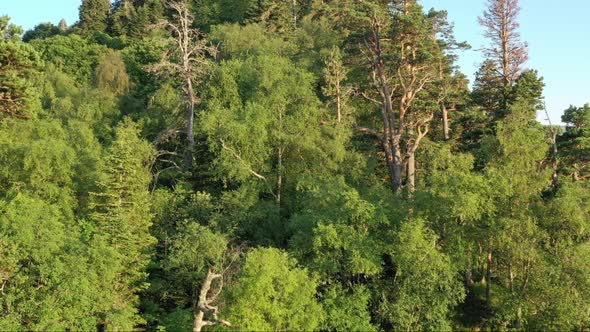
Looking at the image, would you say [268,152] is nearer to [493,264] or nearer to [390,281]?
[390,281]

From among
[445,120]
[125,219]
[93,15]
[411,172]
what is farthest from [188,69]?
[93,15]

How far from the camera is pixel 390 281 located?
25125 mm

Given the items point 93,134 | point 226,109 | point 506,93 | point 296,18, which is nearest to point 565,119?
point 506,93

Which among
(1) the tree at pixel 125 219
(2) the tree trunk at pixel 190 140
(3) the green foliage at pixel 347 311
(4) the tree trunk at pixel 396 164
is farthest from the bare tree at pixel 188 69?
(3) the green foliage at pixel 347 311

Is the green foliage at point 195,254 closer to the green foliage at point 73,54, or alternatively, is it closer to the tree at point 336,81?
the tree at point 336,81

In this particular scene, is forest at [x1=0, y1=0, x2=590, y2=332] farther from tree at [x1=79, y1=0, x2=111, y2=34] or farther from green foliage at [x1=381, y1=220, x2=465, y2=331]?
tree at [x1=79, y1=0, x2=111, y2=34]

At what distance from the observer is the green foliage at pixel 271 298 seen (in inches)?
820

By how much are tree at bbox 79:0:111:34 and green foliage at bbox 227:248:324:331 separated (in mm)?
63140

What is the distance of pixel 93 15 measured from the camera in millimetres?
77000

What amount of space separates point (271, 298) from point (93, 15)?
69.2 m

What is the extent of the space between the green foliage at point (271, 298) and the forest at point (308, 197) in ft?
0.31

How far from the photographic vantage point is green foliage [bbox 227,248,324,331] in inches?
820

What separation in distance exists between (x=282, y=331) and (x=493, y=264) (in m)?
13.6

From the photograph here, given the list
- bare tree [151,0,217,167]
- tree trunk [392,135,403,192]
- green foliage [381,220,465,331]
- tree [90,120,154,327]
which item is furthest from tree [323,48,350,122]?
tree [90,120,154,327]
